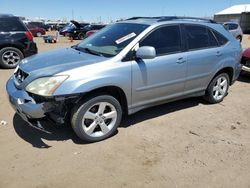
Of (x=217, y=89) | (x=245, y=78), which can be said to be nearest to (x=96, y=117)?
(x=217, y=89)

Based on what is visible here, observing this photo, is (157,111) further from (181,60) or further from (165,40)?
(165,40)

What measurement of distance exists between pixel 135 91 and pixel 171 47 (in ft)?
3.49

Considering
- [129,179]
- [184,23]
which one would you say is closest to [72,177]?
[129,179]

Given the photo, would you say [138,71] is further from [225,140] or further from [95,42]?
[225,140]

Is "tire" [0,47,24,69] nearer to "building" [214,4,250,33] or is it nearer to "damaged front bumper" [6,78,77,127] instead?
"damaged front bumper" [6,78,77,127]

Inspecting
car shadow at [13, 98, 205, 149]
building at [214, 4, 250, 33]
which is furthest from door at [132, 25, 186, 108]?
building at [214, 4, 250, 33]

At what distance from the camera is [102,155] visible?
3.87 m

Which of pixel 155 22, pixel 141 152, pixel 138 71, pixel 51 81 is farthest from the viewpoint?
pixel 155 22

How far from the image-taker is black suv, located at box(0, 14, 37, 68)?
359 inches

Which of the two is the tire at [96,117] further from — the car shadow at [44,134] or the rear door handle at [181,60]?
the rear door handle at [181,60]

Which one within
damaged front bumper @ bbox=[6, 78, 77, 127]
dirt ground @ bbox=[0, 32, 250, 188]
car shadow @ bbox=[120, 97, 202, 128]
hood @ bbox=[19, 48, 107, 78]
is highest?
hood @ bbox=[19, 48, 107, 78]

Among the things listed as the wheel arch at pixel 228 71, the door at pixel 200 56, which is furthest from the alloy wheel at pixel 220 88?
the door at pixel 200 56

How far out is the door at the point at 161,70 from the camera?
14.5ft

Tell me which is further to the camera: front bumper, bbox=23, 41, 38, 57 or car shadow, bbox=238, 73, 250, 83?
front bumper, bbox=23, 41, 38, 57
